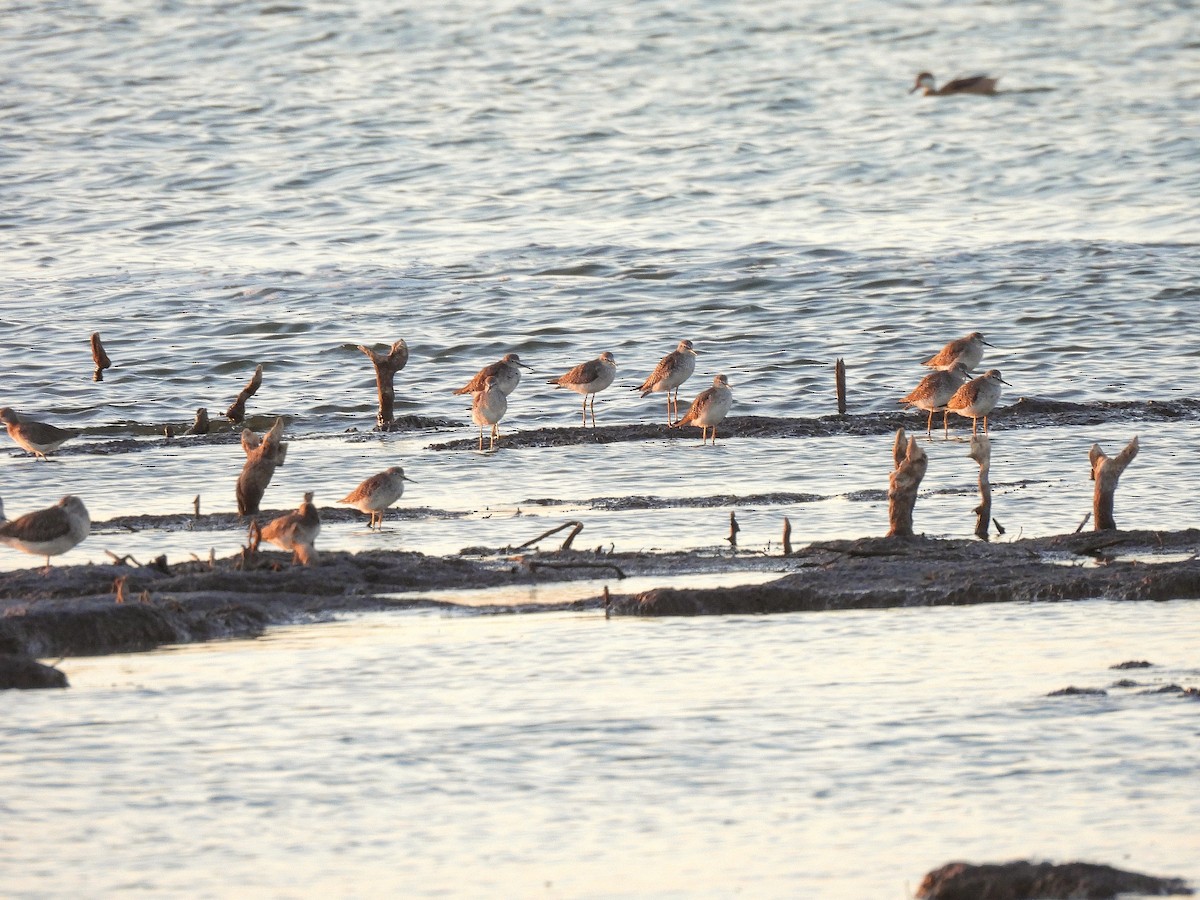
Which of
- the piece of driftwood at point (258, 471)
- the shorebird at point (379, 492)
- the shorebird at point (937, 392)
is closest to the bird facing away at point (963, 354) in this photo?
the shorebird at point (937, 392)

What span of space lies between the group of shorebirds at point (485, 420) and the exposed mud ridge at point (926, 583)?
2444 mm

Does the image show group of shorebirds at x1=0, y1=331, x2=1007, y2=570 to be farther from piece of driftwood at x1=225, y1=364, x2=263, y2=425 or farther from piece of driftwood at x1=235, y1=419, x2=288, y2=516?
piece of driftwood at x1=225, y1=364, x2=263, y2=425

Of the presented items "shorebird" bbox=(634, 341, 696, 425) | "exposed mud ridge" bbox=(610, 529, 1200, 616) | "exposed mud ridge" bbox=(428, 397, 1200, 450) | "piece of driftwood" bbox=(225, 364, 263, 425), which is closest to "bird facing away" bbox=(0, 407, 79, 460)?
"piece of driftwood" bbox=(225, 364, 263, 425)

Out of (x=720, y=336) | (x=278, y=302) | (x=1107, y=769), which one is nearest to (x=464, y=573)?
(x=1107, y=769)

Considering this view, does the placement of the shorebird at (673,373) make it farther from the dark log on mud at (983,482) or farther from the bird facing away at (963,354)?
the dark log on mud at (983,482)

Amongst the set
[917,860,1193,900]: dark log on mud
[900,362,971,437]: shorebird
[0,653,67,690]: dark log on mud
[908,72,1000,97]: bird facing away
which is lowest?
[917,860,1193,900]: dark log on mud

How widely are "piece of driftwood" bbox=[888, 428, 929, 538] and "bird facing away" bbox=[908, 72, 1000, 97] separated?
34.2 m

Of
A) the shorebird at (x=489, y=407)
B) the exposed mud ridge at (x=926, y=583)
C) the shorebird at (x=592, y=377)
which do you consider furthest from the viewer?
the shorebird at (x=592, y=377)

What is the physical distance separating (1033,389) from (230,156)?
79.4ft

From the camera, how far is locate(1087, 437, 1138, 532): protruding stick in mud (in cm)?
1230

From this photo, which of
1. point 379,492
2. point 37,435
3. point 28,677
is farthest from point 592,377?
point 28,677

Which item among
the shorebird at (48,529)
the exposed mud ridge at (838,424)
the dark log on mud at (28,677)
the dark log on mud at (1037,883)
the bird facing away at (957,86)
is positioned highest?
the bird facing away at (957,86)

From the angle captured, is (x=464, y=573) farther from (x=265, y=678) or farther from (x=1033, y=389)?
(x=1033, y=389)

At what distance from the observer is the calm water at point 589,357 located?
7879mm
